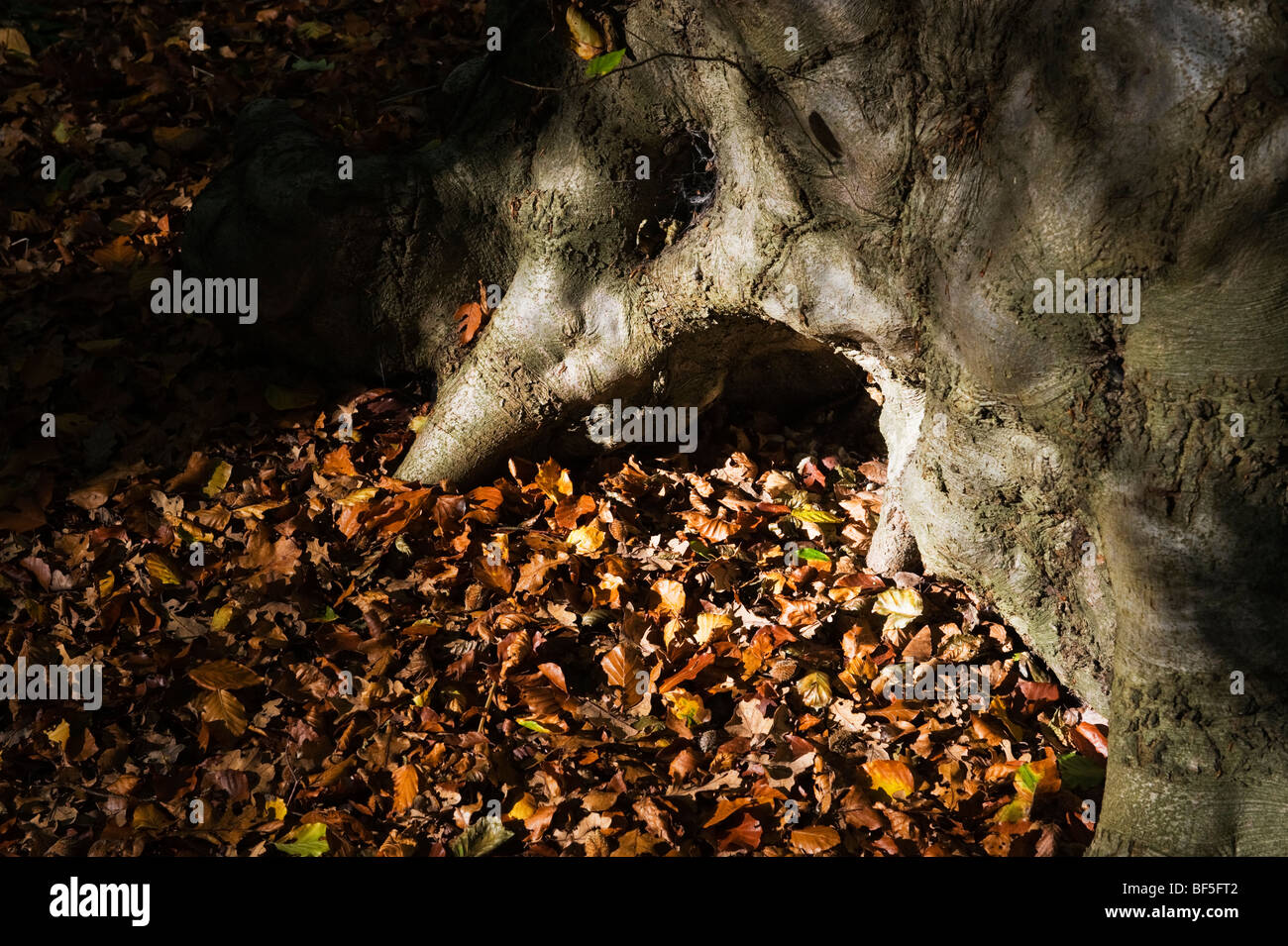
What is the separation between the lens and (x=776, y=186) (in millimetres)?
3121

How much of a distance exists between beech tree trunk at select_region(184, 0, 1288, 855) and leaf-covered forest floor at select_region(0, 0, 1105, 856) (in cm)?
24

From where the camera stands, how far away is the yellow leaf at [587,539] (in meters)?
3.64

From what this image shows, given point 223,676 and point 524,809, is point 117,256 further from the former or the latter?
point 524,809

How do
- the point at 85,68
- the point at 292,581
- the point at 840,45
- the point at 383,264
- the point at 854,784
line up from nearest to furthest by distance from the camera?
the point at 840,45
the point at 854,784
the point at 292,581
the point at 383,264
the point at 85,68

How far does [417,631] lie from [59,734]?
108 centimetres

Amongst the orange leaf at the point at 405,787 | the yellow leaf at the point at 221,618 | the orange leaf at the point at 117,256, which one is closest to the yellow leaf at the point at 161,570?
the yellow leaf at the point at 221,618

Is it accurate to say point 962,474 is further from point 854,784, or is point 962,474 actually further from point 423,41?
point 423,41

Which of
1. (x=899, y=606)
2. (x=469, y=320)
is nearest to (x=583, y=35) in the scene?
(x=469, y=320)

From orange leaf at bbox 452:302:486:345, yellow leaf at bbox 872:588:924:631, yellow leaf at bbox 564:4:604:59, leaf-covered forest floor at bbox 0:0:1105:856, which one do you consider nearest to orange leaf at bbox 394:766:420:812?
leaf-covered forest floor at bbox 0:0:1105:856

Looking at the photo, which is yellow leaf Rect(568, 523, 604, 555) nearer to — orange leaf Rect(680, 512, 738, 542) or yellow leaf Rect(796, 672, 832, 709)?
orange leaf Rect(680, 512, 738, 542)

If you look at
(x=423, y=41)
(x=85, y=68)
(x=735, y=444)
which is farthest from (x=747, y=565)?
(x=85, y=68)

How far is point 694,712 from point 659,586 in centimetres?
53

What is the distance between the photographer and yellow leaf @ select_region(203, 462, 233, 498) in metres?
3.75

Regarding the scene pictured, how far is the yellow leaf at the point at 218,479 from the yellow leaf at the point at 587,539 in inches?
52.9
